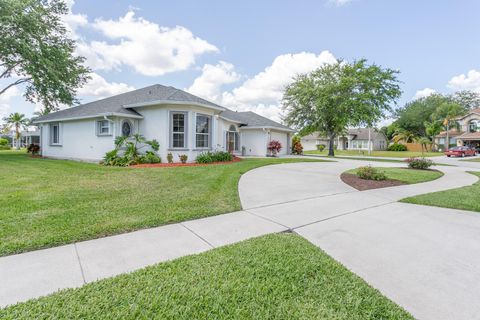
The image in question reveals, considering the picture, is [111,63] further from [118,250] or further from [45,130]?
[118,250]

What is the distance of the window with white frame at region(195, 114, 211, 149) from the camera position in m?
13.7

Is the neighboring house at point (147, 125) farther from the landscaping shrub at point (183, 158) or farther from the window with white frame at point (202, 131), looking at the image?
the landscaping shrub at point (183, 158)

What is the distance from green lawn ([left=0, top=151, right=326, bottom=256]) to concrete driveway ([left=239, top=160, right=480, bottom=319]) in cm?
123

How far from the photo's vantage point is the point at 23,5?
1516cm

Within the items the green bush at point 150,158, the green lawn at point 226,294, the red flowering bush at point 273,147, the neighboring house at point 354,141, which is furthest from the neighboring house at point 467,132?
the green lawn at point 226,294

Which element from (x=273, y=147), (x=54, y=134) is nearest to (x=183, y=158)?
(x=273, y=147)

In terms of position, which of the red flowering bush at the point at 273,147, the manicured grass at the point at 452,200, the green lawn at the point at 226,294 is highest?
the red flowering bush at the point at 273,147

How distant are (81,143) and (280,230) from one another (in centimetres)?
1523

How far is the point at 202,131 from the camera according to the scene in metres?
14.0

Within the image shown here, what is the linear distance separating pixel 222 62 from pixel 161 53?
204 inches

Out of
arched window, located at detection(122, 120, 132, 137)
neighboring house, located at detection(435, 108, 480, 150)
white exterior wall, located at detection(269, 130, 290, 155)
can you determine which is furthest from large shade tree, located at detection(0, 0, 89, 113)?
neighboring house, located at detection(435, 108, 480, 150)

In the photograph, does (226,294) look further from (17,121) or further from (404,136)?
(17,121)

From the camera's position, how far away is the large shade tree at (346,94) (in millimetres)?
22656

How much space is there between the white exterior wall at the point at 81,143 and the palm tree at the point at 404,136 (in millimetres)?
49779
